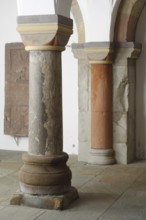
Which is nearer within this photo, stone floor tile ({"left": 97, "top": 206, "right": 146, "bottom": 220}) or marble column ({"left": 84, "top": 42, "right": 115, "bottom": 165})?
stone floor tile ({"left": 97, "top": 206, "right": 146, "bottom": 220})

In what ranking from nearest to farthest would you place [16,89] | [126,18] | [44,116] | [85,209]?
[85,209], [44,116], [126,18], [16,89]

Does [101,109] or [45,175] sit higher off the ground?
[101,109]

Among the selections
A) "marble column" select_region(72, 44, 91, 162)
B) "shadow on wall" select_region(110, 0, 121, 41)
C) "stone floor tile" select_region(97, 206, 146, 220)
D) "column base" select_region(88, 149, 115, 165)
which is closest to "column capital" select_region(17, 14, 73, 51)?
"stone floor tile" select_region(97, 206, 146, 220)

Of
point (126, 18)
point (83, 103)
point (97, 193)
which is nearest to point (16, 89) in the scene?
point (83, 103)

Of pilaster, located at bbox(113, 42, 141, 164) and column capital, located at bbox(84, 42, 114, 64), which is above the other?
column capital, located at bbox(84, 42, 114, 64)

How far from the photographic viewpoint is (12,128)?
8.24 meters

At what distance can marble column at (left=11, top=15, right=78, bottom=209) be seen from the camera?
453 centimetres

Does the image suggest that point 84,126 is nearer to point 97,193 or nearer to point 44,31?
point 97,193

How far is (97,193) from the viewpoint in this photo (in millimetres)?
5066

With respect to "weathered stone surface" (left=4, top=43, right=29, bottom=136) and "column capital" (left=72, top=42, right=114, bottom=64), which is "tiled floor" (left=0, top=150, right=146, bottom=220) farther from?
"column capital" (left=72, top=42, right=114, bottom=64)

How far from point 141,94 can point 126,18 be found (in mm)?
1267

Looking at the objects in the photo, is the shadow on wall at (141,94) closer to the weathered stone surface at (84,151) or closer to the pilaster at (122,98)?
the pilaster at (122,98)

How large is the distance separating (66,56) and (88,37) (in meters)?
1.01

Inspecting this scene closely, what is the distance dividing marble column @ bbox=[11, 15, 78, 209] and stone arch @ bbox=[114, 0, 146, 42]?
247cm
